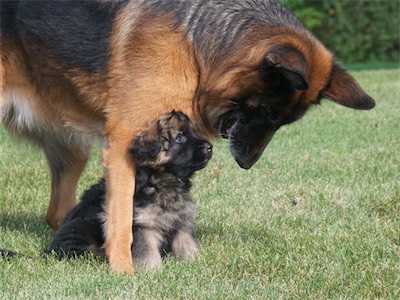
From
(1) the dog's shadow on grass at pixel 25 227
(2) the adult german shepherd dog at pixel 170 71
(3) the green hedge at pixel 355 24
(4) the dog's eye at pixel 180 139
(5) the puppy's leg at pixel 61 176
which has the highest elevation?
(2) the adult german shepherd dog at pixel 170 71

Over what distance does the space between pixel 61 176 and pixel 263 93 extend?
215 cm

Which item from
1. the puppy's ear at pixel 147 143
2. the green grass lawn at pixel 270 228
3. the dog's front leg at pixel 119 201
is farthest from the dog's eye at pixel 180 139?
the green grass lawn at pixel 270 228

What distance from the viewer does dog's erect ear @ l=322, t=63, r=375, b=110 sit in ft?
17.0

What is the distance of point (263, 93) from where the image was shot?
509 centimetres

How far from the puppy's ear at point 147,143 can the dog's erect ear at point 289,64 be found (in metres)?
0.85

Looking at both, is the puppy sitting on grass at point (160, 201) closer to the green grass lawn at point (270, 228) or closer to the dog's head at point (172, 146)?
the dog's head at point (172, 146)

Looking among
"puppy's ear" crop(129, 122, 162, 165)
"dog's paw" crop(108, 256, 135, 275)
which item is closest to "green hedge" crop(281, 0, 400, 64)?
"puppy's ear" crop(129, 122, 162, 165)

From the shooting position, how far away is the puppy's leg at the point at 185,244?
5.47m

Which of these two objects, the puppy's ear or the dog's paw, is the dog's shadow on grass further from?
the puppy's ear

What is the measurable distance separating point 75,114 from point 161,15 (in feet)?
3.29

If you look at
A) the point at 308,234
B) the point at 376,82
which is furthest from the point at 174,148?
the point at 376,82

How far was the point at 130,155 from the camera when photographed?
5.35m

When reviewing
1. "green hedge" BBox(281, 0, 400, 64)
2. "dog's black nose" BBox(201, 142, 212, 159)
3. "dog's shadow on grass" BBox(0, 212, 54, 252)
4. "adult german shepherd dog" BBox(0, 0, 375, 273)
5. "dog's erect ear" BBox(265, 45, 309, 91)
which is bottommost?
"green hedge" BBox(281, 0, 400, 64)

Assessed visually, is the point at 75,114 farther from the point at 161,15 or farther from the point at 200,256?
the point at 200,256
